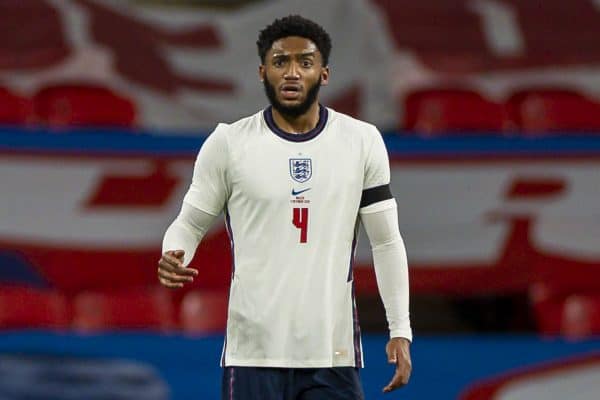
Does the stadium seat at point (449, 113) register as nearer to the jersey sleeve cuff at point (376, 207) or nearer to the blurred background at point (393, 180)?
the blurred background at point (393, 180)

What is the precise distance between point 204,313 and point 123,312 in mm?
340

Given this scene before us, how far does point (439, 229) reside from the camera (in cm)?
604

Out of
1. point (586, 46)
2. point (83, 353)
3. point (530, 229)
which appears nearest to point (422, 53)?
point (586, 46)

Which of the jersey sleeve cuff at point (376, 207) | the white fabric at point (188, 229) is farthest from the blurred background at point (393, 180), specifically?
the jersey sleeve cuff at point (376, 207)

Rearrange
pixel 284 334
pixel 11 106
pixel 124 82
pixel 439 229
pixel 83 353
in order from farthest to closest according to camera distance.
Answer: pixel 124 82 < pixel 11 106 < pixel 439 229 < pixel 83 353 < pixel 284 334

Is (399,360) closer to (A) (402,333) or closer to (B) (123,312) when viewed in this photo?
(A) (402,333)

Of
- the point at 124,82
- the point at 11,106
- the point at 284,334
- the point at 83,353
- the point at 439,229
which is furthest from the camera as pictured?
the point at 124,82

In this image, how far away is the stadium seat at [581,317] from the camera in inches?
231

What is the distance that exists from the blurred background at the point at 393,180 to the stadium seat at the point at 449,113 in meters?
0.01

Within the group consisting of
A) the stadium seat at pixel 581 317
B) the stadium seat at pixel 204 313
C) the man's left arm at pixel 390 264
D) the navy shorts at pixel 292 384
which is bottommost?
the stadium seat at pixel 581 317

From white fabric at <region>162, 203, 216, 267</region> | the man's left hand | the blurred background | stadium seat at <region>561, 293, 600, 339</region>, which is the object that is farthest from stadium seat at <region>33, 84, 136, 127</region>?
the man's left hand

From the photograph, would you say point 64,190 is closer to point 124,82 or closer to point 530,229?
point 124,82

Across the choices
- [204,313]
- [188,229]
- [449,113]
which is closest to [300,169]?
[188,229]

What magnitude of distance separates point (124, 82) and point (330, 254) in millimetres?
4023
